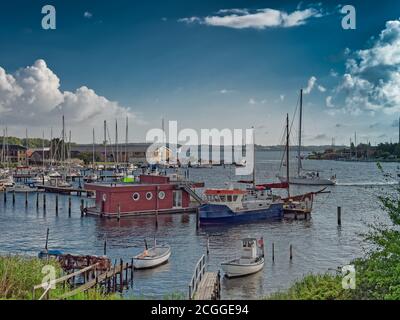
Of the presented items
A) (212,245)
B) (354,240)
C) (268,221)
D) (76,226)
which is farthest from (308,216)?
(76,226)

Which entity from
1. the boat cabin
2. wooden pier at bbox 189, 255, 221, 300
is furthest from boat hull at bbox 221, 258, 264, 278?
wooden pier at bbox 189, 255, 221, 300

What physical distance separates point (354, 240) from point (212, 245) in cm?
951

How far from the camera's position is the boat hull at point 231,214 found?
40.8 metres

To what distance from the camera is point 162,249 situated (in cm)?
2734

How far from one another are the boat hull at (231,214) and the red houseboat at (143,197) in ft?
13.6

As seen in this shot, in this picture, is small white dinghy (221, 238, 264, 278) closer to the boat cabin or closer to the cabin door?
the boat cabin

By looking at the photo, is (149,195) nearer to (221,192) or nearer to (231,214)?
(221,192)


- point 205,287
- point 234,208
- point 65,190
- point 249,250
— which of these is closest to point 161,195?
point 234,208

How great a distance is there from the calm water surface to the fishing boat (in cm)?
127

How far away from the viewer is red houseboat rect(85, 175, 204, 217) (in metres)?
42.6

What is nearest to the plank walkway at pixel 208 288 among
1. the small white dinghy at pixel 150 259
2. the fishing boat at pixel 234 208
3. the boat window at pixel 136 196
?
the small white dinghy at pixel 150 259

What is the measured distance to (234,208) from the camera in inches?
1672

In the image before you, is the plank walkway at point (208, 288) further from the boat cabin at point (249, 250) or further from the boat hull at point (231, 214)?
the boat hull at point (231, 214)
